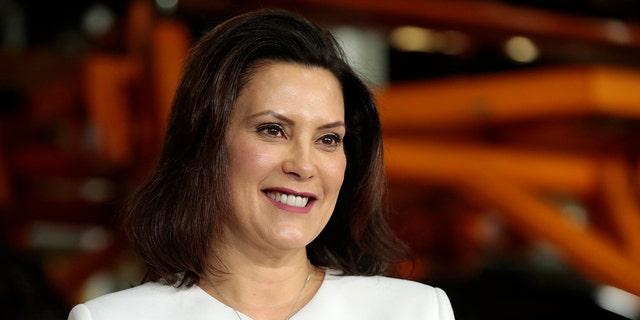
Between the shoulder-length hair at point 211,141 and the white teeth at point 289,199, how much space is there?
0.29 feet

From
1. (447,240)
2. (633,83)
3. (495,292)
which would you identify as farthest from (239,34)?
(447,240)

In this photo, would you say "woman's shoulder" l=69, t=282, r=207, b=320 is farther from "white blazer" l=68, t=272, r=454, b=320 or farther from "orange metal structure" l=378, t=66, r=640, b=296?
"orange metal structure" l=378, t=66, r=640, b=296

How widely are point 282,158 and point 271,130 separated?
57mm

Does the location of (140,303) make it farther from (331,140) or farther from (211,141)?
(331,140)

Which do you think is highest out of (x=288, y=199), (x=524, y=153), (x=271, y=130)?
(x=271, y=130)

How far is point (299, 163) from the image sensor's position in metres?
1.78

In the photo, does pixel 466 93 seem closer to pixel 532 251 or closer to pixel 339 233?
pixel 339 233

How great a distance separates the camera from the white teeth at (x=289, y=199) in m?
1.80

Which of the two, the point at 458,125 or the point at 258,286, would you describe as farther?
the point at 458,125

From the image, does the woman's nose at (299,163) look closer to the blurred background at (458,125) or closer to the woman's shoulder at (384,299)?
the woman's shoulder at (384,299)

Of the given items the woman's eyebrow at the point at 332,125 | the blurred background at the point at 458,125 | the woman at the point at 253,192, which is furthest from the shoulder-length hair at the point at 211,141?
the blurred background at the point at 458,125

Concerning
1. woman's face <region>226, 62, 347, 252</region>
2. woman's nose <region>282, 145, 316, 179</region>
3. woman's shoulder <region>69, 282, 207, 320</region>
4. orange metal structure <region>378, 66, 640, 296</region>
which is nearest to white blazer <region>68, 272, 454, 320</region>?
woman's shoulder <region>69, 282, 207, 320</region>

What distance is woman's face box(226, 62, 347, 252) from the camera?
1793 mm

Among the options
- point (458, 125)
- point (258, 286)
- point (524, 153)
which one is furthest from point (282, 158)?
point (524, 153)
